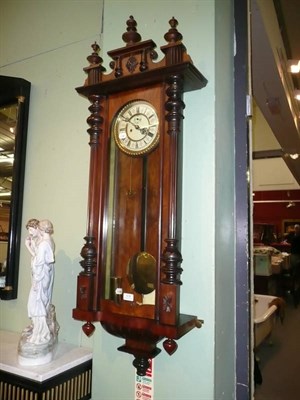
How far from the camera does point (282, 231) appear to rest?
8.91 m

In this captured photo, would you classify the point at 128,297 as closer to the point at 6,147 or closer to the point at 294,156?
the point at 6,147

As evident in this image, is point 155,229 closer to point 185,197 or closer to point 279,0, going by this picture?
point 185,197

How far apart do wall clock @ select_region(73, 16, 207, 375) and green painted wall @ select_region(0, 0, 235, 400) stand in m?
0.08

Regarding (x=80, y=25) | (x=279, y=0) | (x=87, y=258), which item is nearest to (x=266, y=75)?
(x=279, y=0)

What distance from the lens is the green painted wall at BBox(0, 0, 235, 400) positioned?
1013mm

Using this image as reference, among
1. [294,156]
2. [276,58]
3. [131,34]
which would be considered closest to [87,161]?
[131,34]

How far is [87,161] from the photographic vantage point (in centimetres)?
143

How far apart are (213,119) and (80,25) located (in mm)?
933

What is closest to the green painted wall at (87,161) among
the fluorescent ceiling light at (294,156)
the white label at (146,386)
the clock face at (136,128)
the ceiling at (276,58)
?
the white label at (146,386)

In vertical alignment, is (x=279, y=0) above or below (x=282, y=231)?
above

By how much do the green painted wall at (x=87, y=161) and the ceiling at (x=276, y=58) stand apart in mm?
529

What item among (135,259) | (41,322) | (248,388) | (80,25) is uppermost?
(80,25)

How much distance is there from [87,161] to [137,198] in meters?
0.46

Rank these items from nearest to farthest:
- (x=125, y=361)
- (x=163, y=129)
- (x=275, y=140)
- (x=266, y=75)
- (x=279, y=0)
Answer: (x=163, y=129) < (x=125, y=361) < (x=279, y=0) < (x=266, y=75) < (x=275, y=140)
